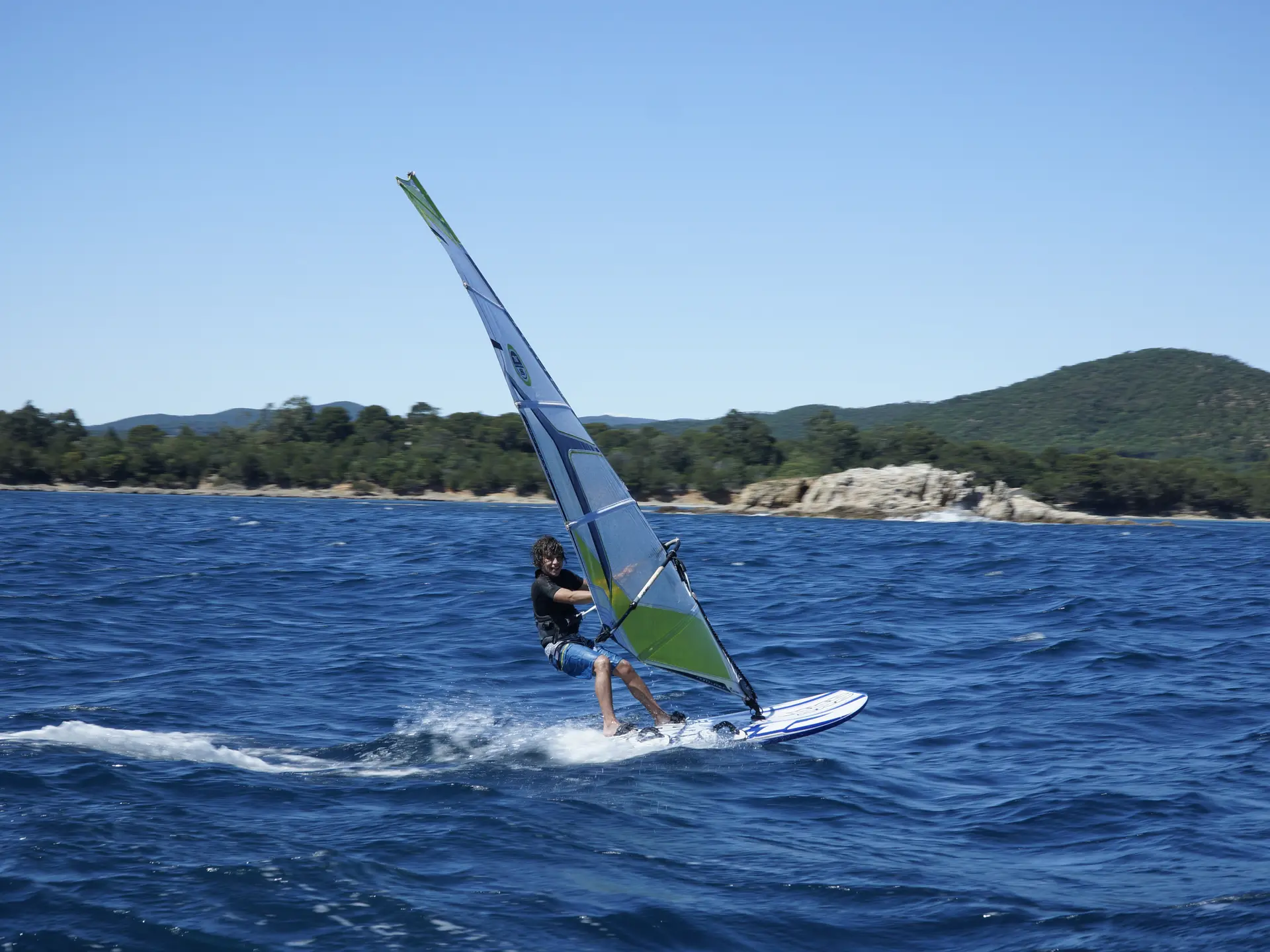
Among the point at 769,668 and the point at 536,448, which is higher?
the point at 536,448

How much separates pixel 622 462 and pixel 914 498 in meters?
27.5

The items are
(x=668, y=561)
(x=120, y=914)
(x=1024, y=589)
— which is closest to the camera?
(x=120, y=914)

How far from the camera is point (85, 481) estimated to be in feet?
271

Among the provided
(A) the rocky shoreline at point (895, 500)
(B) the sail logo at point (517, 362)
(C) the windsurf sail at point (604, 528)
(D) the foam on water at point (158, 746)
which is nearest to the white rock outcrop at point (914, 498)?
(A) the rocky shoreline at point (895, 500)

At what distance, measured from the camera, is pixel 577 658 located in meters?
9.19

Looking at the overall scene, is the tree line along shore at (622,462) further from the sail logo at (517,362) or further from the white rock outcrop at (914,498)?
the sail logo at (517,362)

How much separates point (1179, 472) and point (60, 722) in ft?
267

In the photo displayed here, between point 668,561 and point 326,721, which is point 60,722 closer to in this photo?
point 326,721

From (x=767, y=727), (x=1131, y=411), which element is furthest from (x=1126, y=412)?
(x=767, y=727)

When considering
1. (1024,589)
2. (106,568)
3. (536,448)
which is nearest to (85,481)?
(106,568)

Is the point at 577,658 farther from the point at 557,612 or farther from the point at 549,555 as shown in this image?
the point at 549,555

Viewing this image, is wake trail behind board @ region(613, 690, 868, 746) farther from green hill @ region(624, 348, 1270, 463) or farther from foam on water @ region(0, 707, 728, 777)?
green hill @ region(624, 348, 1270, 463)

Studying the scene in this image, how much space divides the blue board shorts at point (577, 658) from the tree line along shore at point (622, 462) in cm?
6711

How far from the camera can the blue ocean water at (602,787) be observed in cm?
549
